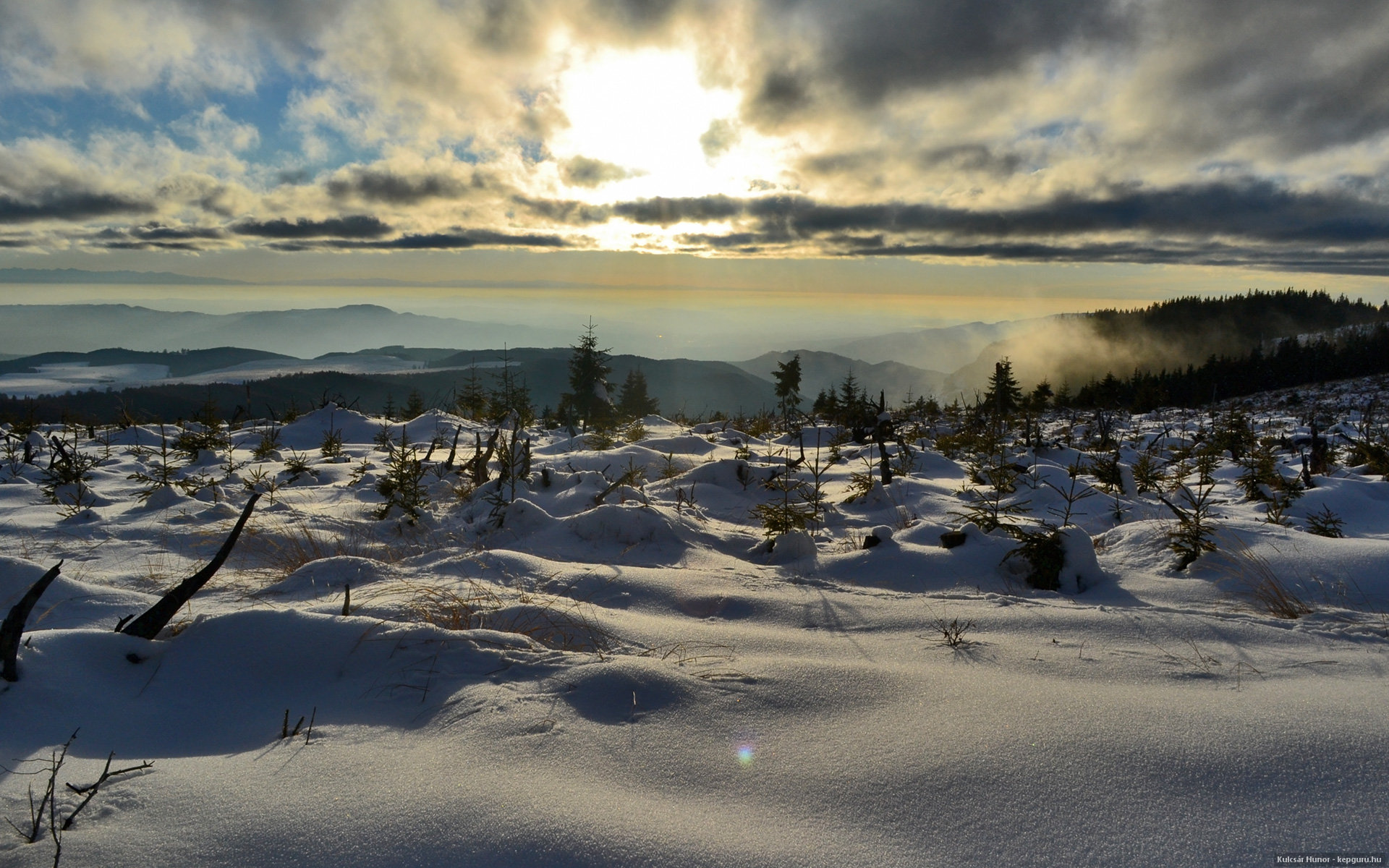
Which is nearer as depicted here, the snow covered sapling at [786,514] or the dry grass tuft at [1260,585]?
the dry grass tuft at [1260,585]

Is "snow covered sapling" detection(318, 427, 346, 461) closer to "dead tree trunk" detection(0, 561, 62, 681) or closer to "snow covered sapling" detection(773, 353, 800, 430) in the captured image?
"dead tree trunk" detection(0, 561, 62, 681)

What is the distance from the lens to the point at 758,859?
58.7 inches

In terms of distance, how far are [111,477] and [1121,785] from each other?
30.9 ft

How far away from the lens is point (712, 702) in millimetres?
2322

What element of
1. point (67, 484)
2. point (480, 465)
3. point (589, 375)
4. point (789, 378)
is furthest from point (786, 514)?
point (589, 375)

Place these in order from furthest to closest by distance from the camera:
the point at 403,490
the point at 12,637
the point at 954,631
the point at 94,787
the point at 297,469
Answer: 1. the point at 297,469
2. the point at 403,490
3. the point at 954,631
4. the point at 12,637
5. the point at 94,787

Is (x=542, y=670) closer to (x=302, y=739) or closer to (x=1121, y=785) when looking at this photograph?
(x=302, y=739)

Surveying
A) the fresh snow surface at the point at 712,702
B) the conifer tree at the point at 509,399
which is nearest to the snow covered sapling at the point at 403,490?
the fresh snow surface at the point at 712,702

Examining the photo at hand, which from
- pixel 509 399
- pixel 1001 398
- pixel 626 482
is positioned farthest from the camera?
pixel 1001 398

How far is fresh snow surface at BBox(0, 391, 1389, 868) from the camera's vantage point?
60.7 inches

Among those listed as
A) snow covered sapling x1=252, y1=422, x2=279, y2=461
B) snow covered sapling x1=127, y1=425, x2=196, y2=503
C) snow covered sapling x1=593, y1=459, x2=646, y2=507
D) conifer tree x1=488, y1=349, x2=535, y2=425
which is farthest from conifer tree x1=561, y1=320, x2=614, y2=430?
snow covered sapling x1=127, y1=425, x2=196, y2=503

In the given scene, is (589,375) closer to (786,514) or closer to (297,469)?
(297,469)

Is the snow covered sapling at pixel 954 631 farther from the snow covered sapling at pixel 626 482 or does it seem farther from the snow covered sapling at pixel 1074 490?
the snow covered sapling at pixel 626 482

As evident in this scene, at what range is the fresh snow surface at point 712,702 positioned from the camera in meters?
1.54
